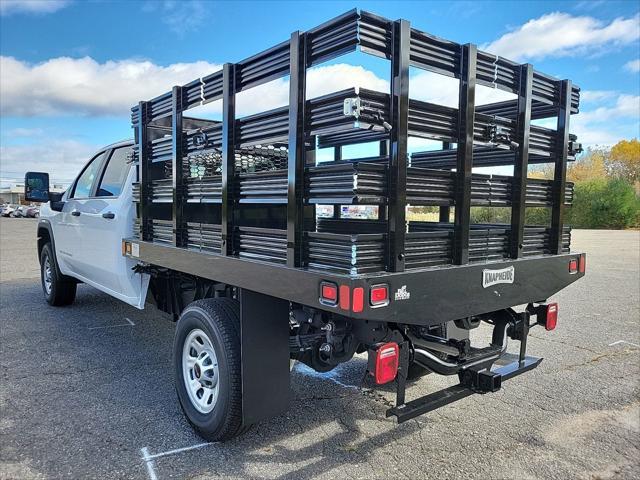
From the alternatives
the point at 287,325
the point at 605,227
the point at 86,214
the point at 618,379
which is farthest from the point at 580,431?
the point at 605,227

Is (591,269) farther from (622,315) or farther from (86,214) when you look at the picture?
(86,214)

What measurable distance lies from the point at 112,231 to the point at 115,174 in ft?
2.66

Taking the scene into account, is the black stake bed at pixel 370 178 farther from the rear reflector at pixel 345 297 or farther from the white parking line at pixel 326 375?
the white parking line at pixel 326 375

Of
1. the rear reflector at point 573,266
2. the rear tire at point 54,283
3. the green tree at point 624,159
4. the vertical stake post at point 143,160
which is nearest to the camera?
the rear reflector at point 573,266

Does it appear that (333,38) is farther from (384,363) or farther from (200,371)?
(200,371)

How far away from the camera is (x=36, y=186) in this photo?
582cm

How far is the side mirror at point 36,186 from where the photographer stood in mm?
5738

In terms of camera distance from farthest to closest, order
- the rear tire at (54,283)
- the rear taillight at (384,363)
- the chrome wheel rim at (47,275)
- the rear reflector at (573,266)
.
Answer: the chrome wheel rim at (47,275)
the rear tire at (54,283)
the rear reflector at (573,266)
the rear taillight at (384,363)

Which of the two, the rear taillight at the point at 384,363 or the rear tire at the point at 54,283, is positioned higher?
the rear taillight at the point at 384,363

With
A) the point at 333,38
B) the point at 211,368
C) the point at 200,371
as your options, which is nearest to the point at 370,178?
the point at 333,38

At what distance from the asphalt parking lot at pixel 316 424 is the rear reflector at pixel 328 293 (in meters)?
1.16

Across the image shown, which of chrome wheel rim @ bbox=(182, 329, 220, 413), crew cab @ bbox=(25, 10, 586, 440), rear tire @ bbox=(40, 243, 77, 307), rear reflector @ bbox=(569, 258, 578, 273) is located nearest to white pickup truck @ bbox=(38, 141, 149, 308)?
rear tire @ bbox=(40, 243, 77, 307)

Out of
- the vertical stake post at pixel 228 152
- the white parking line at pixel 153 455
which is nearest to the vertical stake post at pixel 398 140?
the vertical stake post at pixel 228 152

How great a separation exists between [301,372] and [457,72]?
293 centimetres
